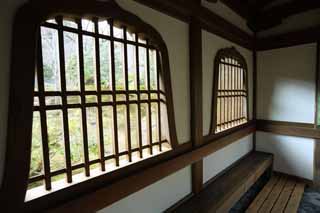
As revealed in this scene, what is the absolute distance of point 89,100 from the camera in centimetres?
133

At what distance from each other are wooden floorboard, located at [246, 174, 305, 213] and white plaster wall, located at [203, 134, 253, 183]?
605 millimetres

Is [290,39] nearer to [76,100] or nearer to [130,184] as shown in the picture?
[130,184]

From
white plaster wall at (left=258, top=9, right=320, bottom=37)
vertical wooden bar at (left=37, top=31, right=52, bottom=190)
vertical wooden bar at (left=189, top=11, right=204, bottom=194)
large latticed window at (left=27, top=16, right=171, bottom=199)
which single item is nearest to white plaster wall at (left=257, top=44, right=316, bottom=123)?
white plaster wall at (left=258, top=9, right=320, bottom=37)

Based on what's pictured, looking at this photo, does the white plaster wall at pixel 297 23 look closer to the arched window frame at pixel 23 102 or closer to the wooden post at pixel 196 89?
the wooden post at pixel 196 89

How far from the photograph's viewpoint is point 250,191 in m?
3.14

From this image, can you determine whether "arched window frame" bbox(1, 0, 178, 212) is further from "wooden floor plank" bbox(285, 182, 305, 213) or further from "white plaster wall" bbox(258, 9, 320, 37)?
"white plaster wall" bbox(258, 9, 320, 37)

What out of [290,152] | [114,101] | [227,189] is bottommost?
[227,189]

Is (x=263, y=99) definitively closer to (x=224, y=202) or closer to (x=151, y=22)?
(x=224, y=202)

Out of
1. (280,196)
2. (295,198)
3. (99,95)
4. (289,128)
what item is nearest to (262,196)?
(280,196)

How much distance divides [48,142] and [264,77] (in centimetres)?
370

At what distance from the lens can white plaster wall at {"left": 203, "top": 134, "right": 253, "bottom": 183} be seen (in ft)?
8.30

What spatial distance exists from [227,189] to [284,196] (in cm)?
115

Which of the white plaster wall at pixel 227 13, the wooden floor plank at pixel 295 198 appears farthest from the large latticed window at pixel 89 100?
the wooden floor plank at pixel 295 198

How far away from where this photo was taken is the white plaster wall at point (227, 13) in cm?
247
